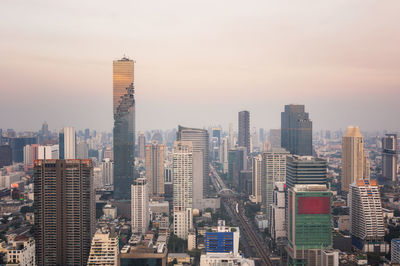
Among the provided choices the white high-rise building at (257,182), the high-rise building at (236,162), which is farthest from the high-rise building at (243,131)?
the white high-rise building at (257,182)

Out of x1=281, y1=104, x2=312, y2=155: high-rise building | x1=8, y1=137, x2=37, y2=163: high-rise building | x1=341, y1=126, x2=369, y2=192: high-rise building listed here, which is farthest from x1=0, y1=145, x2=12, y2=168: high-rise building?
x1=341, y1=126, x2=369, y2=192: high-rise building

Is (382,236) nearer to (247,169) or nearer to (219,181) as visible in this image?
(247,169)

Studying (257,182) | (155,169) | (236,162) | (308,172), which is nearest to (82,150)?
(155,169)

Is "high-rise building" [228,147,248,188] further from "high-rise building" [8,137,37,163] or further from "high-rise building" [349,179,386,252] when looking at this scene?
"high-rise building" [349,179,386,252]

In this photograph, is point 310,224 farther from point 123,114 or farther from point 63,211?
point 123,114

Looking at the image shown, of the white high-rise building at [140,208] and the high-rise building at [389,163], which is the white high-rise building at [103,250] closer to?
the white high-rise building at [140,208]

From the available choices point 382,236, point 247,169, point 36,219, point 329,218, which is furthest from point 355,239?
point 247,169
